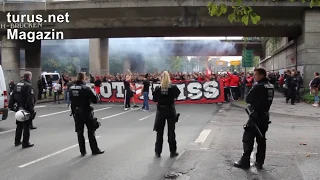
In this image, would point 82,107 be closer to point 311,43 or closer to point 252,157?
point 252,157

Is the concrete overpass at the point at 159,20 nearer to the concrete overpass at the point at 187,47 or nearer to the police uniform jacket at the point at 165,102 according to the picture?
the police uniform jacket at the point at 165,102

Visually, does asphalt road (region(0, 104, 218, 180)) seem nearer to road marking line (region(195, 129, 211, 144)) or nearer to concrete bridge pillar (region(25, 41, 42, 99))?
road marking line (region(195, 129, 211, 144))

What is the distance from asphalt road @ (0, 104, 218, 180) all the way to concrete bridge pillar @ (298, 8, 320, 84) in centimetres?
1166

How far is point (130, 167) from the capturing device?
6.51m

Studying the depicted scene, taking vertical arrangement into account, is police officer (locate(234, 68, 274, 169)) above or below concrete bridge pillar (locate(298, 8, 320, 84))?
below

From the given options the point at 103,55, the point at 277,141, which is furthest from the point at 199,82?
the point at 103,55

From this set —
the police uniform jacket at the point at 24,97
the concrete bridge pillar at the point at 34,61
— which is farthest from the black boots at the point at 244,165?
the concrete bridge pillar at the point at 34,61

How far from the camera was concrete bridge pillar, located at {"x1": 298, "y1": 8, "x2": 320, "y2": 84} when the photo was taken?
21.1 metres

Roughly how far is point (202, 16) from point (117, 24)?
503cm

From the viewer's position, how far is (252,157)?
7211mm

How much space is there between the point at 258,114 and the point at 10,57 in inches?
834

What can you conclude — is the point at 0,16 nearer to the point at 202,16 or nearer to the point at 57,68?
the point at 202,16

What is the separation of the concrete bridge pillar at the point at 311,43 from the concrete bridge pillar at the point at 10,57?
1739 centimetres

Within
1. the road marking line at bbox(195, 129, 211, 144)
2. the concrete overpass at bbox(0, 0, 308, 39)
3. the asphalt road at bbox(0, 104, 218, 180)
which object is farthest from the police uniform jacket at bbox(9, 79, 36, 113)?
the concrete overpass at bbox(0, 0, 308, 39)
